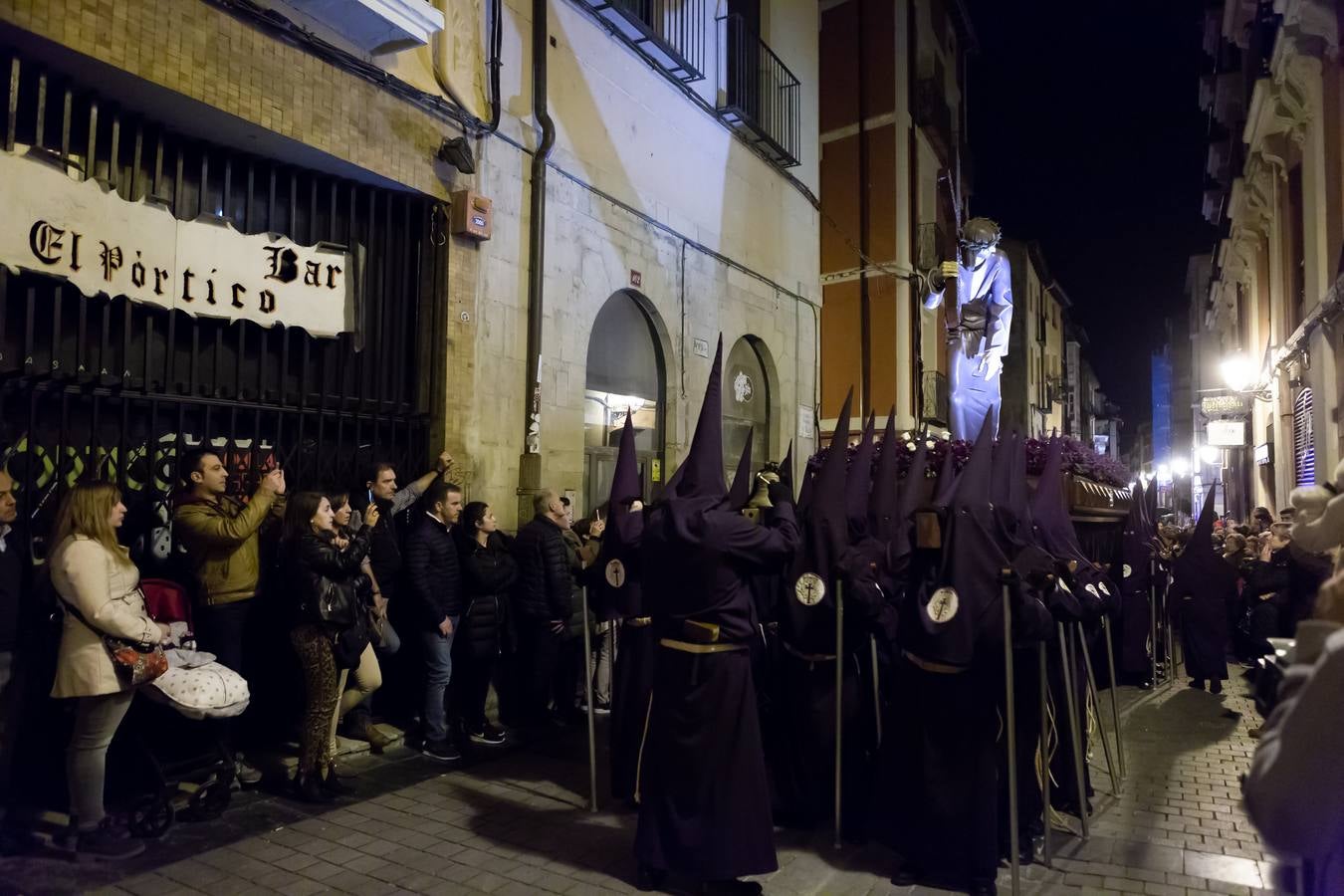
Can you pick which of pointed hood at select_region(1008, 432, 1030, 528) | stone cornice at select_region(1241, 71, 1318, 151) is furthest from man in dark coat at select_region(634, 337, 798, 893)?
stone cornice at select_region(1241, 71, 1318, 151)

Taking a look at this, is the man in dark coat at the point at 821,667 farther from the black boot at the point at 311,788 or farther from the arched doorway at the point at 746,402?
the arched doorway at the point at 746,402

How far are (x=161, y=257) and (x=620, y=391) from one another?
18.2 ft

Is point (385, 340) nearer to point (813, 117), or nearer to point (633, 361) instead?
point (633, 361)

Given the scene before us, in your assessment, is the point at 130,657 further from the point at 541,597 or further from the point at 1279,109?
the point at 1279,109

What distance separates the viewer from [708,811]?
178 inches

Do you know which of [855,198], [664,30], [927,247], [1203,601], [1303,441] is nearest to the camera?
[1203,601]

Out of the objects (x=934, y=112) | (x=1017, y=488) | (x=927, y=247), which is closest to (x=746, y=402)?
(x=1017, y=488)

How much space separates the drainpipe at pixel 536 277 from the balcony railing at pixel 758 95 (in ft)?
12.0

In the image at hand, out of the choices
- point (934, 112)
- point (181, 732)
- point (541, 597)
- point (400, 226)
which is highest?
point (934, 112)

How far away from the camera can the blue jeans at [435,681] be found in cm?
678

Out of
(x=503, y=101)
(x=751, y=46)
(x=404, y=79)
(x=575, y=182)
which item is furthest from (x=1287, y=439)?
(x=404, y=79)

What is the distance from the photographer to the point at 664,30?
11125mm

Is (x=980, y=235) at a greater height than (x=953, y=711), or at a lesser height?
greater

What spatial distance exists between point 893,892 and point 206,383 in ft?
18.5
